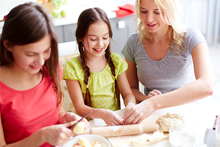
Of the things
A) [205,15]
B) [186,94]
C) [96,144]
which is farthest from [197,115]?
[205,15]

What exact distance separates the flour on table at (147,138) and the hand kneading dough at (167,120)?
29 mm

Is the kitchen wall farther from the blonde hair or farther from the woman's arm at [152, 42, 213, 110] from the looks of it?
the woman's arm at [152, 42, 213, 110]

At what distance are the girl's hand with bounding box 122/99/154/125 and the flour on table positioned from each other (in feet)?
0.33

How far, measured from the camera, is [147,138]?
972 millimetres

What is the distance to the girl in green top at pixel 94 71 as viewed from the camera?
130 cm

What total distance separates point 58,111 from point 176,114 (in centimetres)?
63

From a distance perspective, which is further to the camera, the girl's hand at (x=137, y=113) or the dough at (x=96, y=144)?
the girl's hand at (x=137, y=113)

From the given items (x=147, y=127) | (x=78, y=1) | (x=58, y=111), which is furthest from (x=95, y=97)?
(x=78, y=1)

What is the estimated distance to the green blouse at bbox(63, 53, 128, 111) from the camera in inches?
54.4

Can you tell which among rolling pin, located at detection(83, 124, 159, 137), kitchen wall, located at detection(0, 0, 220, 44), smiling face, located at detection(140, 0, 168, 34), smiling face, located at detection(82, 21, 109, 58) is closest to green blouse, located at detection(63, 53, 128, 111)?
smiling face, located at detection(82, 21, 109, 58)

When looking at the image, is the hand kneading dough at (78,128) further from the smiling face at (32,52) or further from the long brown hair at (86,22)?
→ the long brown hair at (86,22)

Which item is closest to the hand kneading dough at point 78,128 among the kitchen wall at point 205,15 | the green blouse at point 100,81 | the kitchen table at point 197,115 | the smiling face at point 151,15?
the kitchen table at point 197,115

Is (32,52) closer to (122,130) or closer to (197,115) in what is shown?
(122,130)

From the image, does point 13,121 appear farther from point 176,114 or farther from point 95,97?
point 176,114
